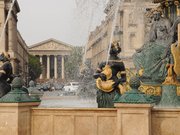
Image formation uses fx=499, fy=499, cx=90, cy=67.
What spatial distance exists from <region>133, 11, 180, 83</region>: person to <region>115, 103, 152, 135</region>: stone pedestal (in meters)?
4.07

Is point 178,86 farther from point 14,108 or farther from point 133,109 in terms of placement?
point 14,108

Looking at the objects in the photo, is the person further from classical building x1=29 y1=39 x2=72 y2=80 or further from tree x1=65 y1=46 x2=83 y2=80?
classical building x1=29 y1=39 x2=72 y2=80

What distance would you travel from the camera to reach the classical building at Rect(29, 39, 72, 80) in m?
163

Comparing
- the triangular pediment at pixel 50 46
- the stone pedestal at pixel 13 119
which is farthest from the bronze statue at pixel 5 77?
the triangular pediment at pixel 50 46

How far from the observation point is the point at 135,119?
868 centimetres

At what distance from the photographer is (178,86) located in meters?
12.1

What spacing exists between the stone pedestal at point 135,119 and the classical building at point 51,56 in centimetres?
14964

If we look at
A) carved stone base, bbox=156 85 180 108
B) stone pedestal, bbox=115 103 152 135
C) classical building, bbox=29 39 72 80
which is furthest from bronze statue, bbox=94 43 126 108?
classical building, bbox=29 39 72 80

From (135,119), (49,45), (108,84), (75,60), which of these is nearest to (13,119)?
(135,119)

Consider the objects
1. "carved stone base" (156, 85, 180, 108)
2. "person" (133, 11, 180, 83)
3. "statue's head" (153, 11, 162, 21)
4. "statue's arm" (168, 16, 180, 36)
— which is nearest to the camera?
"carved stone base" (156, 85, 180, 108)

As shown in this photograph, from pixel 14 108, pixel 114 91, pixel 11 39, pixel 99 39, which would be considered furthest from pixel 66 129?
pixel 11 39

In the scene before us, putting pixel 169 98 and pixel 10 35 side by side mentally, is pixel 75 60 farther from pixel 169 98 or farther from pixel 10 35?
pixel 169 98

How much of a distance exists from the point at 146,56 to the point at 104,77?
2.41 meters

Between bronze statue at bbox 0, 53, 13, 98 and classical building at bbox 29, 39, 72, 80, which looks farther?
classical building at bbox 29, 39, 72, 80
